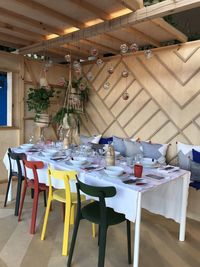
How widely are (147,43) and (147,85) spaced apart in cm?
68

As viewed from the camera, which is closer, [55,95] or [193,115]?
[193,115]

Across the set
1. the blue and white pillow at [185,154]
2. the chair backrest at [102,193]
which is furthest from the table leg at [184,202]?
the chair backrest at [102,193]

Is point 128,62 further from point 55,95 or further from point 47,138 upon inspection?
point 47,138

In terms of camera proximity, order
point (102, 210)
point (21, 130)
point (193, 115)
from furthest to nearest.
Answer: point (21, 130)
point (193, 115)
point (102, 210)

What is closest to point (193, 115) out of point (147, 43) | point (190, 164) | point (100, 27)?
point (190, 164)

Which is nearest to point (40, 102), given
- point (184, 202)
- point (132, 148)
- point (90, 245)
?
point (132, 148)

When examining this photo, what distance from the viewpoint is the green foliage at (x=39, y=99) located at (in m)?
4.70

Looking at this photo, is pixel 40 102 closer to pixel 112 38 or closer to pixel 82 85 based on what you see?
pixel 82 85

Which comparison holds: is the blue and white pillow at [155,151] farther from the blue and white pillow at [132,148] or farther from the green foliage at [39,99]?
the green foliage at [39,99]

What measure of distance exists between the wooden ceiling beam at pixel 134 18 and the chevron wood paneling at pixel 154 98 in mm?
1284

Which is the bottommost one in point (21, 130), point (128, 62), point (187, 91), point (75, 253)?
point (75, 253)

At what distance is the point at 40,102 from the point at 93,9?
2299 mm

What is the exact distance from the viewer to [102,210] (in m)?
2.07

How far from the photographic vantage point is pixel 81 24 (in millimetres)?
3344
